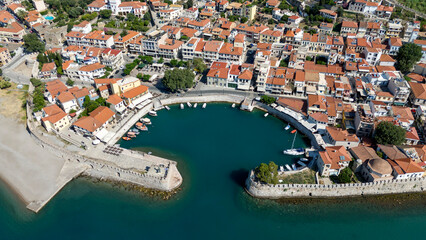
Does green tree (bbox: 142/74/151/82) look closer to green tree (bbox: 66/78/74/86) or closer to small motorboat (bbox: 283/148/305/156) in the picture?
green tree (bbox: 66/78/74/86)

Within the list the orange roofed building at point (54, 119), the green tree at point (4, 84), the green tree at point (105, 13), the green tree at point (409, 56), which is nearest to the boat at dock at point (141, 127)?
the orange roofed building at point (54, 119)

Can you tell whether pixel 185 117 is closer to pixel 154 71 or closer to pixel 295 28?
pixel 154 71

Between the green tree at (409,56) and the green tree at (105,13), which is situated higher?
the green tree at (409,56)

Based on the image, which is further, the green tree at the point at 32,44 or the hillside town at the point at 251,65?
the green tree at the point at 32,44

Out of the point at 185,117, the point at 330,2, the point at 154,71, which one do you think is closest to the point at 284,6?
the point at 330,2

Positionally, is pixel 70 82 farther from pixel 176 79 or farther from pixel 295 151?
pixel 295 151

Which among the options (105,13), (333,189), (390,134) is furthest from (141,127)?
(105,13)

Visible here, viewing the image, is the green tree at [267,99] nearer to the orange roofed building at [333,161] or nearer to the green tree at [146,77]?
the orange roofed building at [333,161]
